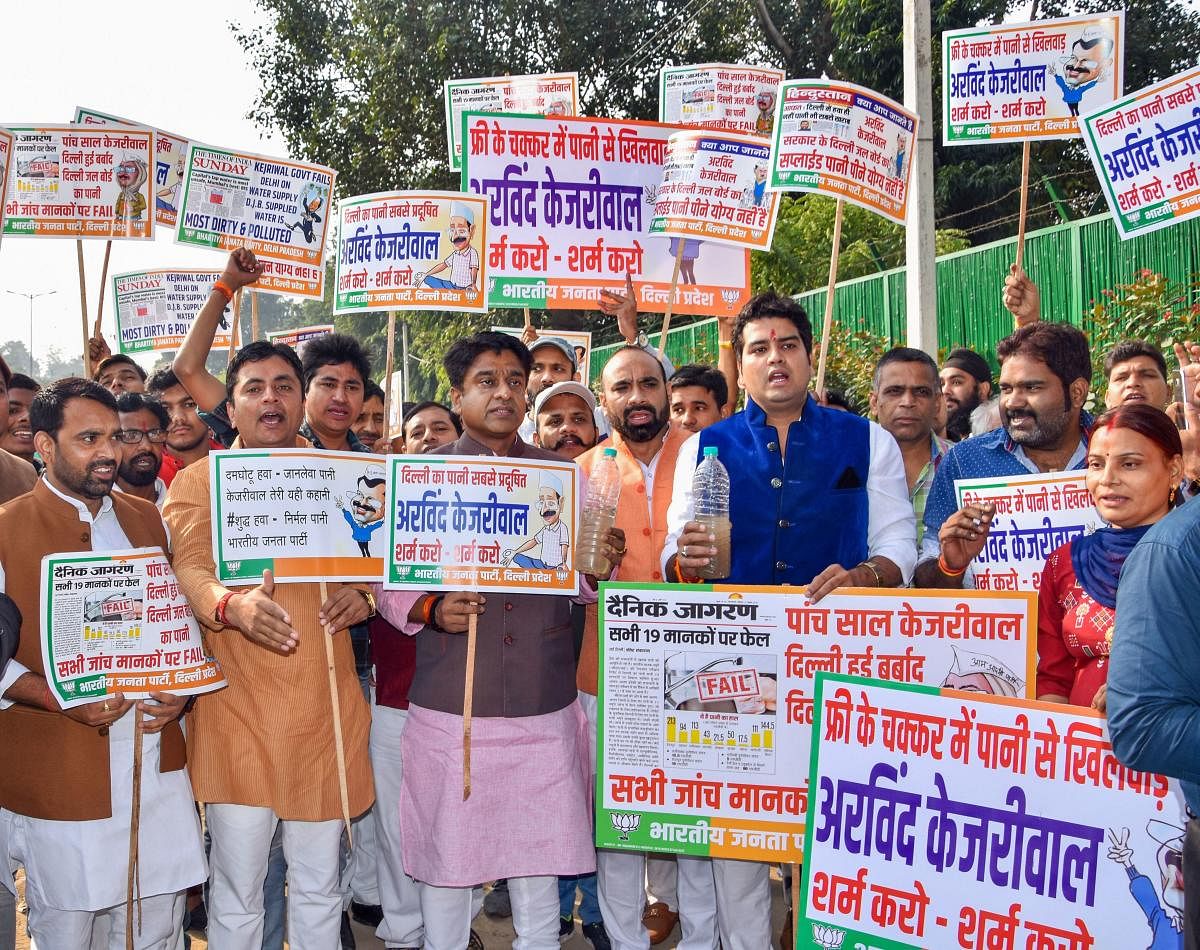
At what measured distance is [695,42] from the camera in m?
22.5

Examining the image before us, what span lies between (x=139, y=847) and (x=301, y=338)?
6.12m

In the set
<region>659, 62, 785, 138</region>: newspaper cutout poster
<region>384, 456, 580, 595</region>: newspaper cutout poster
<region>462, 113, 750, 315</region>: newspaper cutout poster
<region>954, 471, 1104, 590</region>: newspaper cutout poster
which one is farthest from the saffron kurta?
<region>659, 62, 785, 138</region>: newspaper cutout poster

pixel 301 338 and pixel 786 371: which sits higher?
pixel 301 338

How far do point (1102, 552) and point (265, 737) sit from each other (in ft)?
9.46

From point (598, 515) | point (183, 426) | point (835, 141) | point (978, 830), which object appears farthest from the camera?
point (183, 426)

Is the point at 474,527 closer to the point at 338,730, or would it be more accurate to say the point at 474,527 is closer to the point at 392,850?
the point at 338,730

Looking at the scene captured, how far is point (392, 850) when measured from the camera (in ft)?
16.1

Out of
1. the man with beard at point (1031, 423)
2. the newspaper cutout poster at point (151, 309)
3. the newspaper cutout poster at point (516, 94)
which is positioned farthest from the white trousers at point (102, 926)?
the newspaper cutout poster at point (151, 309)

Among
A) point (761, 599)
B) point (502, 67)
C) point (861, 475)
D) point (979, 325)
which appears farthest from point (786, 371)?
point (502, 67)

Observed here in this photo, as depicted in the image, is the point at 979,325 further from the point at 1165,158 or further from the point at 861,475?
the point at 861,475

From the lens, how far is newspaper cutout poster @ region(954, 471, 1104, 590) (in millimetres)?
3990

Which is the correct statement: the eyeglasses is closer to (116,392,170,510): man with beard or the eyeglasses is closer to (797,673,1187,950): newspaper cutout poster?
(116,392,170,510): man with beard

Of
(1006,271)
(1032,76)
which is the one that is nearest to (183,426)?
(1032,76)

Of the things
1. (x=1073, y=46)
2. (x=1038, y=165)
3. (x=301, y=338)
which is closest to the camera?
(x=1073, y=46)
